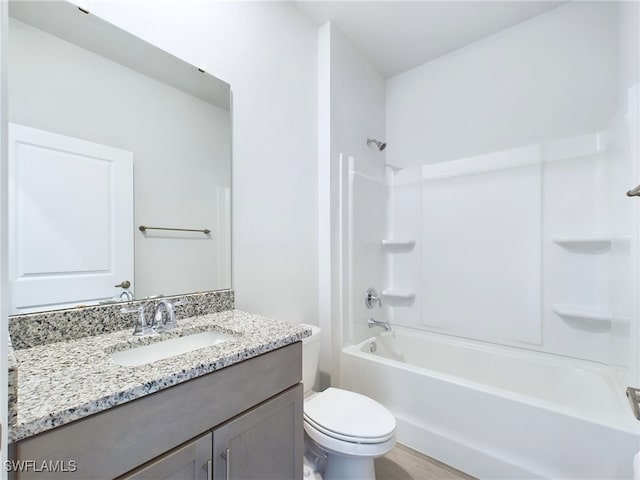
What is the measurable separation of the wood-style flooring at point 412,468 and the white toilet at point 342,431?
0.25 m

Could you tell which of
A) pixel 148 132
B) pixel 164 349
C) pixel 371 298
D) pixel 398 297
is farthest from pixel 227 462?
pixel 398 297

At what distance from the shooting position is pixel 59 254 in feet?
3.12

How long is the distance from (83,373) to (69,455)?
19 centimetres

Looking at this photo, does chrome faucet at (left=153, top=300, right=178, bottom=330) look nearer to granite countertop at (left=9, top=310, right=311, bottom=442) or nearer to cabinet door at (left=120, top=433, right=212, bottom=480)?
granite countertop at (left=9, top=310, right=311, bottom=442)

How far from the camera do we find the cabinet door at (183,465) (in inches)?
26.3

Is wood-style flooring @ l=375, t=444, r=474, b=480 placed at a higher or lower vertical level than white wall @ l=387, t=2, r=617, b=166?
lower

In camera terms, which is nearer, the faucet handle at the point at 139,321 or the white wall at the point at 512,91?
the faucet handle at the point at 139,321

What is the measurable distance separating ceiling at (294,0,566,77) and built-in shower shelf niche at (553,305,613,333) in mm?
1925

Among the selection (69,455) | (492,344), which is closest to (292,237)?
(69,455)

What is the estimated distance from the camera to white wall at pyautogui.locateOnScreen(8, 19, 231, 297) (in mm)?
929

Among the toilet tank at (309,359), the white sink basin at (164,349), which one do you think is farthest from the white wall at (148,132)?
the toilet tank at (309,359)

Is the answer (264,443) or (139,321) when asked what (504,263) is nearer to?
(264,443)

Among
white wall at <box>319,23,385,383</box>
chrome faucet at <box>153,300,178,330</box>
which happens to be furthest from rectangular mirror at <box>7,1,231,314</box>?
white wall at <box>319,23,385,383</box>

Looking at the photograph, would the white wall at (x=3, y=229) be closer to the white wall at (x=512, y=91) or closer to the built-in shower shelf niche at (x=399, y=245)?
the built-in shower shelf niche at (x=399, y=245)
